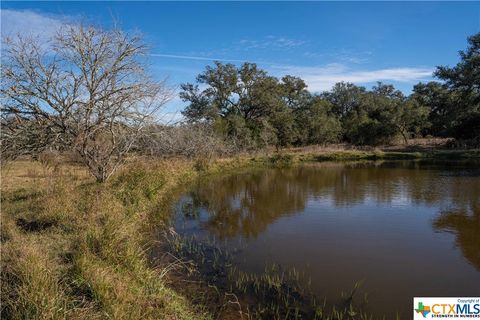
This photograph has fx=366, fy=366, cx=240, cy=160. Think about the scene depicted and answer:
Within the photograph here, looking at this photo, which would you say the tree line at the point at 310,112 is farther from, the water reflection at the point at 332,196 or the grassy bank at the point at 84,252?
the grassy bank at the point at 84,252

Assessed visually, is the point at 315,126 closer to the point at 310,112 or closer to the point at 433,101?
the point at 310,112

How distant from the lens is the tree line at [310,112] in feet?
94.4

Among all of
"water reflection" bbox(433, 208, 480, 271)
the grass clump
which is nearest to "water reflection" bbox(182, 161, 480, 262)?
"water reflection" bbox(433, 208, 480, 271)

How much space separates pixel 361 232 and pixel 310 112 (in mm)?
35340

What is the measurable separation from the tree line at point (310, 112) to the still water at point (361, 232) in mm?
13706

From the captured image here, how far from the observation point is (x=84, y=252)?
230 inches

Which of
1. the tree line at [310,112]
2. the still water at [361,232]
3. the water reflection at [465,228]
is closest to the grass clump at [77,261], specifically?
the still water at [361,232]

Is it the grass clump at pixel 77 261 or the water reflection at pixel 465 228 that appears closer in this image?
the grass clump at pixel 77 261

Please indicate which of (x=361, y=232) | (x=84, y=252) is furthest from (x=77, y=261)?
(x=361, y=232)

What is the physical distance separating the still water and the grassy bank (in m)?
1.96

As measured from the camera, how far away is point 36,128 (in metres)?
11.5

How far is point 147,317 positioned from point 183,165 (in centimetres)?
1773

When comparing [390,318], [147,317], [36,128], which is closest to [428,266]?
[390,318]

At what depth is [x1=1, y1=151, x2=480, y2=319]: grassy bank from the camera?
4.38 meters
